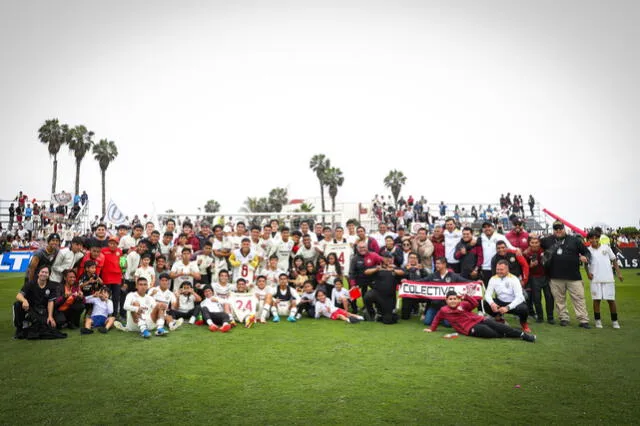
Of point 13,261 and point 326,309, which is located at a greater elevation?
point 13,261

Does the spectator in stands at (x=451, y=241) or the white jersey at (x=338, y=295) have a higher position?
the spectator in stands at (x=451, y=241)

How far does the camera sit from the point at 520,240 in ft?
29.9

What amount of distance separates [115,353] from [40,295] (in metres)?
2.59

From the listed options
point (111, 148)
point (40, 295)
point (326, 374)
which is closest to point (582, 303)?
point (326, 374)

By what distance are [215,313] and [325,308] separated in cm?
248

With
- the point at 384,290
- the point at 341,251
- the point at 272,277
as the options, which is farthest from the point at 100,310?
the point at 384,290

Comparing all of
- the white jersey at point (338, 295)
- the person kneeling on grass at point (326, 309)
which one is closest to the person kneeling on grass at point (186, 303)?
the person kneeling on grass at point (326, 309)

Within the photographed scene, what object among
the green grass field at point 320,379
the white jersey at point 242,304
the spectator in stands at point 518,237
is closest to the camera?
the green grass field at point 320,379

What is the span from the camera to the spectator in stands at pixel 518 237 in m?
8.98

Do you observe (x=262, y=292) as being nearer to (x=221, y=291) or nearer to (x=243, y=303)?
(x=243, y=303)

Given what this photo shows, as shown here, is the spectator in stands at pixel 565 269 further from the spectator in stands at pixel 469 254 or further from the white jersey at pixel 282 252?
the white jersey at pixel 282 252

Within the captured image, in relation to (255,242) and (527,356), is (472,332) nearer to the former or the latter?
(527,356)

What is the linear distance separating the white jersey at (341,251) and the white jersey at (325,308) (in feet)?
4.50

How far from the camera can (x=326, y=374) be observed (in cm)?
498
